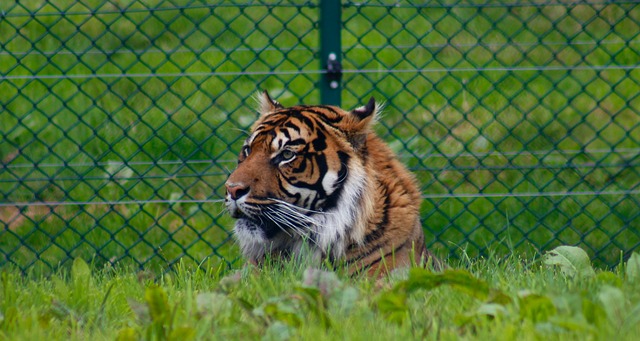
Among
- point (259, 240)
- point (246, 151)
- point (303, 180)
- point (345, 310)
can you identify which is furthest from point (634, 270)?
point (246, 151)

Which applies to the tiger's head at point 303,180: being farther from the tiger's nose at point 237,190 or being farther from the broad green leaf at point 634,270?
the broad green leaf at point 634,270

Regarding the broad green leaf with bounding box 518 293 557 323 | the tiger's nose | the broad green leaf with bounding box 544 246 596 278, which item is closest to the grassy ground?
the broad green leaf with bounding box 518 293 557 323

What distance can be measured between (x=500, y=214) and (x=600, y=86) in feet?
5.41

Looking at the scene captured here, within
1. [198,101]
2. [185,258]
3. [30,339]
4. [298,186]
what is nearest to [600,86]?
[198,101]

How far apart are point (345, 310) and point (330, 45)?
7.12 ft

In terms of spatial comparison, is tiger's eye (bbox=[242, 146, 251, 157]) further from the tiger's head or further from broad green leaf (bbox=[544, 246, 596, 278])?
broad green leaf (bbox=[544, 246, 596, 278])

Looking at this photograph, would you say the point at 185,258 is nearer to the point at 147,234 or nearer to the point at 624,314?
the point at 147,234

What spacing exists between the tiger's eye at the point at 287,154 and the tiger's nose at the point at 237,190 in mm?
222

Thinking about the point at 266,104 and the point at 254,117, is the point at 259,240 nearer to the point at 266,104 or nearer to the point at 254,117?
the point at 266,104

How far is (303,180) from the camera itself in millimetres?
4000

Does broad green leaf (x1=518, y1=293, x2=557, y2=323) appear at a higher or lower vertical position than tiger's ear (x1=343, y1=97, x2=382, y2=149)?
lower

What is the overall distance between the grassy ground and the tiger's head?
0.51 m

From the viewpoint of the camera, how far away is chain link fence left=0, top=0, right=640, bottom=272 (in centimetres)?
521

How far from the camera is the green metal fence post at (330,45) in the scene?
489cm
